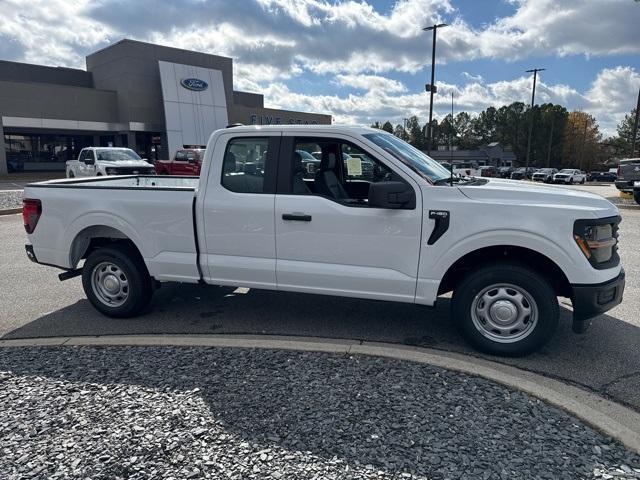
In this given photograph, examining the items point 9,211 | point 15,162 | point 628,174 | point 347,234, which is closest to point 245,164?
point 347,234

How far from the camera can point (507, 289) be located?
395cm

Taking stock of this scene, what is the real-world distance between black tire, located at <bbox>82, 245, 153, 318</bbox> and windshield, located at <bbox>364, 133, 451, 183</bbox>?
8.82ft

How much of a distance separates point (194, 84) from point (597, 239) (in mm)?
42341

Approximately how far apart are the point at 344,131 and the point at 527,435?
2802 millimetres

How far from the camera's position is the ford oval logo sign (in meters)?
41.1

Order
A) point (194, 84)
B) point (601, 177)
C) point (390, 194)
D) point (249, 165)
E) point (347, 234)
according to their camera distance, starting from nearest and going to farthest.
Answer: point (390, 194), point (347, 234), point (249, 165), point (194, 84), point (601, 177)

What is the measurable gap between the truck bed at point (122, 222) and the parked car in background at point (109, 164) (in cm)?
1572

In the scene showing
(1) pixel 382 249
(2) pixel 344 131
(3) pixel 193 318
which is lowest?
(3) pixel 193 318

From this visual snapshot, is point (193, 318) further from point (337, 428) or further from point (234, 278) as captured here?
point (337, 428)

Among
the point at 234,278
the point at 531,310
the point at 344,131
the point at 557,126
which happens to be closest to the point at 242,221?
the point at 234,278

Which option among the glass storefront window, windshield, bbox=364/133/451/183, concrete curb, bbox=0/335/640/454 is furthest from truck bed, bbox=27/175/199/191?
the glass storefront window

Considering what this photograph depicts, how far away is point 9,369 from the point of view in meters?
3.83

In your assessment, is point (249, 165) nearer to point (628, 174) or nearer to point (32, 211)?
point (32, 211)

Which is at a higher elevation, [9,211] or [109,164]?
[109,164]
